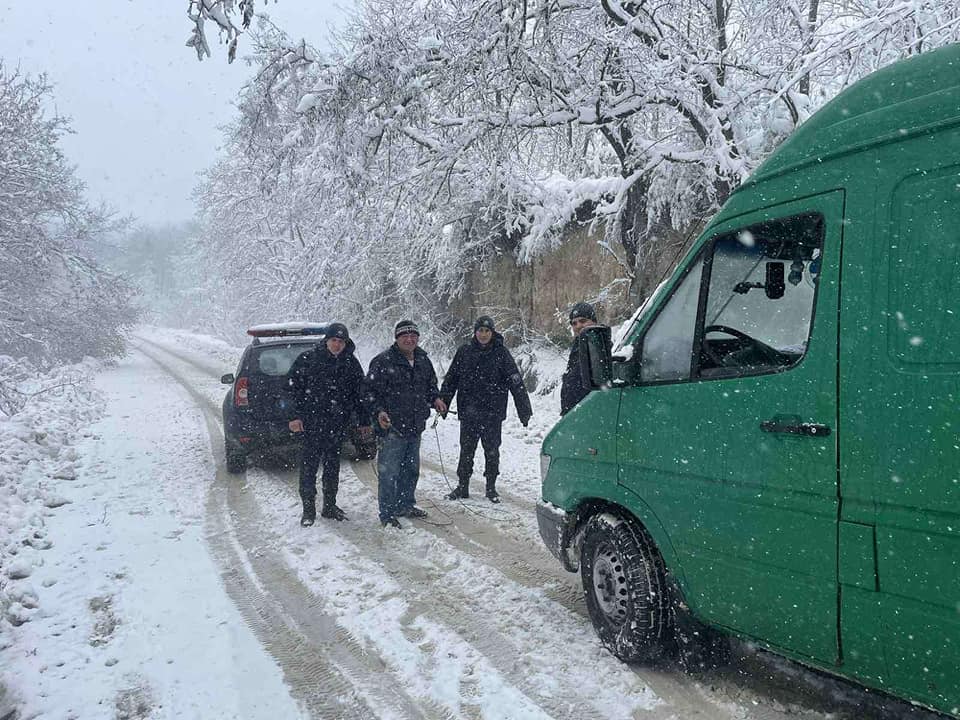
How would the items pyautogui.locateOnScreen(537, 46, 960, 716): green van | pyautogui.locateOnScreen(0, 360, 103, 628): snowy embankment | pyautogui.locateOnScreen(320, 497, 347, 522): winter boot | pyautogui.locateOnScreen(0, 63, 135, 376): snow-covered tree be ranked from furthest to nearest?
pyautogui.locateOnScreen(0, 63, 135, 376): snow-covered tree < pyautogui.locateOnScreen(320, 497, 347, 522): winter boot < pyautogui.locateOnScreen(0, 360, 103, 628): snowy embankment < pyautogui.locateOnScreen(537, 46, 960, 716): green van

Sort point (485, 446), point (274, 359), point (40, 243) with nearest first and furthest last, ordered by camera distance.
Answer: point (485, 446) → point (274, 359) → point (40, 243)

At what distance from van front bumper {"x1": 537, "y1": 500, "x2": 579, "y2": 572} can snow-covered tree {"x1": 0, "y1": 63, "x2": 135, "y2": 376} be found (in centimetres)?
1430

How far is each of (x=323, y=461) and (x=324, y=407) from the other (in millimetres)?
538

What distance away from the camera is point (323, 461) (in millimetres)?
6457

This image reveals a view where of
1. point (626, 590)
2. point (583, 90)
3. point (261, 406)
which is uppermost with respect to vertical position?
point (583, 90)

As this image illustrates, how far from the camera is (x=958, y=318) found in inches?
81.7

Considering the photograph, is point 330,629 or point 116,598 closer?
point 330,629

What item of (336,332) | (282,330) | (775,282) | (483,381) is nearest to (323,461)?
(336,332)

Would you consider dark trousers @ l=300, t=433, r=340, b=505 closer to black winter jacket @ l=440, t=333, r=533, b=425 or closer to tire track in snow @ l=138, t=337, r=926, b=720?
black winter jacket @ l=440, t=333, r=533, b=425

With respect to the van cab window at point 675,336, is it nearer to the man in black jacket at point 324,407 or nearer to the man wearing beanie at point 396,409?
the man wearing beanie at point 396,409

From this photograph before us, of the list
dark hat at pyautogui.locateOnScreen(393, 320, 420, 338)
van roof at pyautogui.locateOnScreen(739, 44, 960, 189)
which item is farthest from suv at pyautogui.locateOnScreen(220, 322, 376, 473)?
van roof at pyautogui.locateOnScreen(739, 44, 960, 189)

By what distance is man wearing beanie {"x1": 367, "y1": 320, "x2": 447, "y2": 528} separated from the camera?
617 cm

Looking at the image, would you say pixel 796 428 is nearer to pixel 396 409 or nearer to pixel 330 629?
pixel 330 629

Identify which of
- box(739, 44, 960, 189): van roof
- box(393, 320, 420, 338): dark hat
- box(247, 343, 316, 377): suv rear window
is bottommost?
box(247, 343, 316, 377): suv rear window
